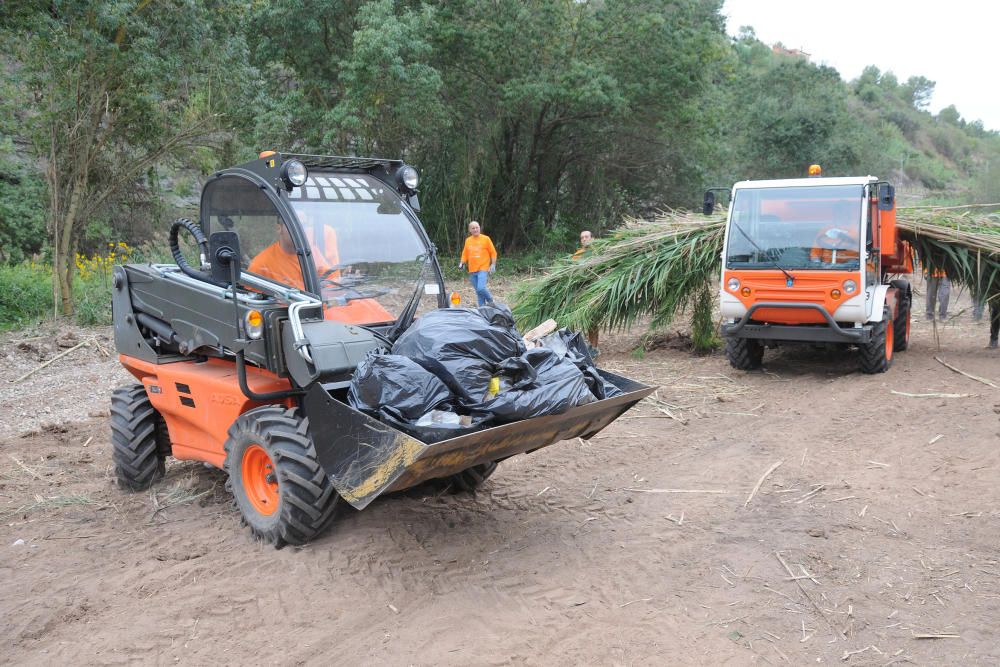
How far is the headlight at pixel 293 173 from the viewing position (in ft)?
15.5

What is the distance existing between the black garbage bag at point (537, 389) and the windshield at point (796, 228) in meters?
5.17

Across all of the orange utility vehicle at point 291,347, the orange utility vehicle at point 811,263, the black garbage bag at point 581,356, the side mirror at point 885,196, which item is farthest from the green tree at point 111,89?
the side mirror at point 885,196

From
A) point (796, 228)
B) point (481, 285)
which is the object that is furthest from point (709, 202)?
point (481, 285)

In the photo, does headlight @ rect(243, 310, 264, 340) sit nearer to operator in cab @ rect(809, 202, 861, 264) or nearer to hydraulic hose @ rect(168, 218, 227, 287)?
hydraulic hose @ rect(168, 218, 227, 287)

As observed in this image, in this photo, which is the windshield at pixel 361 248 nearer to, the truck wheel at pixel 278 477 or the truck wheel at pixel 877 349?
the truck wheel at pixel 278 477

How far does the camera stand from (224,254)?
4465 millimetres

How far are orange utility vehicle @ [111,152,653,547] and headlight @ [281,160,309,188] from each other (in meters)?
0.01

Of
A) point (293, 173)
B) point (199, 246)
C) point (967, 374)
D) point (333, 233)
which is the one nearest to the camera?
point (293, 173)

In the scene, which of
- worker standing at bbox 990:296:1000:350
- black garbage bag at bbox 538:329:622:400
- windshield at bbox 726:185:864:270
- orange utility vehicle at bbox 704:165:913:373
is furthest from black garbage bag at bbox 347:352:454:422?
worker standing at bbox 990:296:1000:350

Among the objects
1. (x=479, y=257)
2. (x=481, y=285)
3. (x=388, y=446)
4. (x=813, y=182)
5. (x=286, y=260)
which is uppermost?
(x=813, y=182)

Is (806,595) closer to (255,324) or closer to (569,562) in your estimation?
(569,562)

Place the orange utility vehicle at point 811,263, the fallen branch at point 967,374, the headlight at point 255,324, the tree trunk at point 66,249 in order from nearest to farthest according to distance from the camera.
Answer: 1. the headlight at point 255,324
2. the fallen branch at point 967,374
3. the orange utility vehicle at point 811,263
4. the tree trunk at point 66,249

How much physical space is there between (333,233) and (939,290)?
11024mm

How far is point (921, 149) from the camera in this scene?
50000 millimetres
